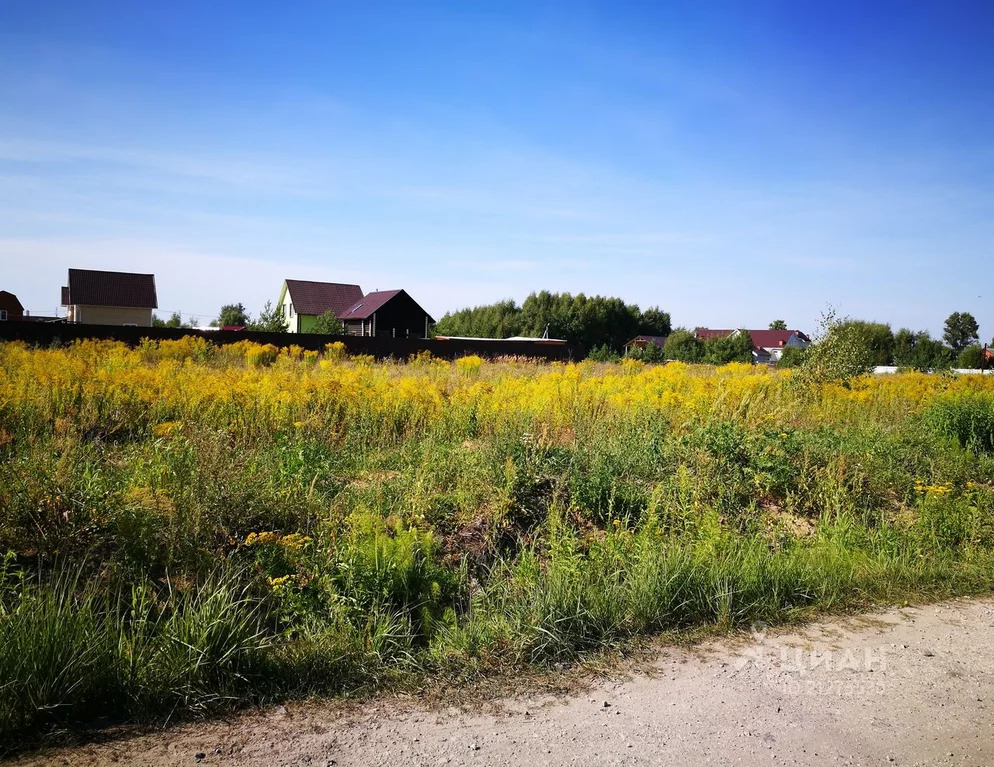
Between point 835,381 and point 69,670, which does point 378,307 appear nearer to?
point 835,381

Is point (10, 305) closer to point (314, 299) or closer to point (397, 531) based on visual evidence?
point (314, 299)

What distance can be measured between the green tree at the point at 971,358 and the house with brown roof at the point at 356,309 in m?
34.0

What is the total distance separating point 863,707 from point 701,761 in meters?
1.16

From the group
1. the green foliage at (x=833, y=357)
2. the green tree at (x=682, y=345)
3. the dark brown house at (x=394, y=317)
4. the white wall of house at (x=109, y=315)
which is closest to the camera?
the green foliage at (x=833, y=357)

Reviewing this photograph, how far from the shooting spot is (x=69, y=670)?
12.1ft

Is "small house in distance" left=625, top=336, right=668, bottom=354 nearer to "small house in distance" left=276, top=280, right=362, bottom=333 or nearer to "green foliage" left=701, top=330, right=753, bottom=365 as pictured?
"green foliage" left=701, top=330, right=753, bottom=365

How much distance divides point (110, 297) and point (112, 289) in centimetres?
70

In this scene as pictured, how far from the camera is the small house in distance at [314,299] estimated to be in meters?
59.7

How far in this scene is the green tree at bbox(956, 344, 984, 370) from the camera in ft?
131

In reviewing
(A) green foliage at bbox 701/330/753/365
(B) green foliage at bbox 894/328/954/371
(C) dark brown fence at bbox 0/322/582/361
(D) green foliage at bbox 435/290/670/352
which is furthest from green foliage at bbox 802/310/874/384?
(D) green foliage at bbox 435/290/670/352

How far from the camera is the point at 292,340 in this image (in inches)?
1142

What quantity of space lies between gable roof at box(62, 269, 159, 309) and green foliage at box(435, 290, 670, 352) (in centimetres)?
3243

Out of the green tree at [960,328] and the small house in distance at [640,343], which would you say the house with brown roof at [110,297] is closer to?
the small house in distance at [640,343]

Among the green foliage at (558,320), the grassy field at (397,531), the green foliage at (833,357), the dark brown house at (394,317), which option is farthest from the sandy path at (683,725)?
the green foliage at (558,320)
